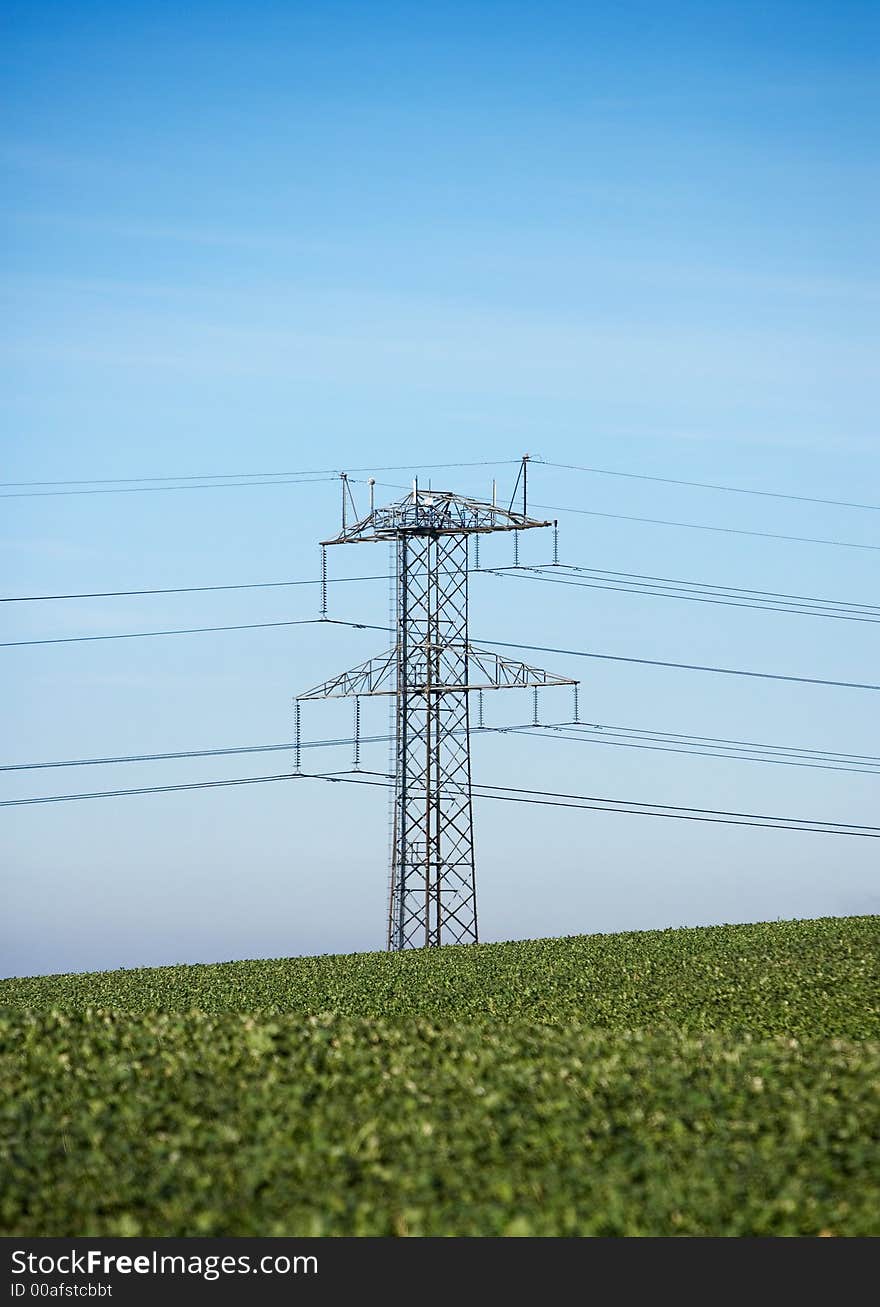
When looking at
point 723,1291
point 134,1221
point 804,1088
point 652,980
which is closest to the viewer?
point 723,1291

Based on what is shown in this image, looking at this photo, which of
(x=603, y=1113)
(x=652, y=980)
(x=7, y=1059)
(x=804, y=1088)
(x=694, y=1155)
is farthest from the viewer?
(x=652, y=980)

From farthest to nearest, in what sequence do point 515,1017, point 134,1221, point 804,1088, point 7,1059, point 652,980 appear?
point 652,980
point 515,1017
point 7,1059
point 804,1088
point 134,1221

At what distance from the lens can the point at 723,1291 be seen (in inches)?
401

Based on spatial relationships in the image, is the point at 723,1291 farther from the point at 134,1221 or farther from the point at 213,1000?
the point at 213,1000

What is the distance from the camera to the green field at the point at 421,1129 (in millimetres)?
10953

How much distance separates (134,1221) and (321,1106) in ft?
9.65

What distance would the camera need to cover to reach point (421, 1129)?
12.8 metres

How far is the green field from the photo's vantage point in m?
11.0

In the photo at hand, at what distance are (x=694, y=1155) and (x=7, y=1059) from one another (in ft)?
27.3

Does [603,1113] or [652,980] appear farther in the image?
[652,980]

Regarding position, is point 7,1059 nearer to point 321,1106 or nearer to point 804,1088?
point 321,1106

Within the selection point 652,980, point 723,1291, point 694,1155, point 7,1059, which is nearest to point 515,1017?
point 652,980

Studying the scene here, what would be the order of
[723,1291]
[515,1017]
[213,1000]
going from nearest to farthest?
[723,1291] < [515,1017] < [213,1000]

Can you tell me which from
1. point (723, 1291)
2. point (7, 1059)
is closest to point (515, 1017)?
point (7, 1059)
